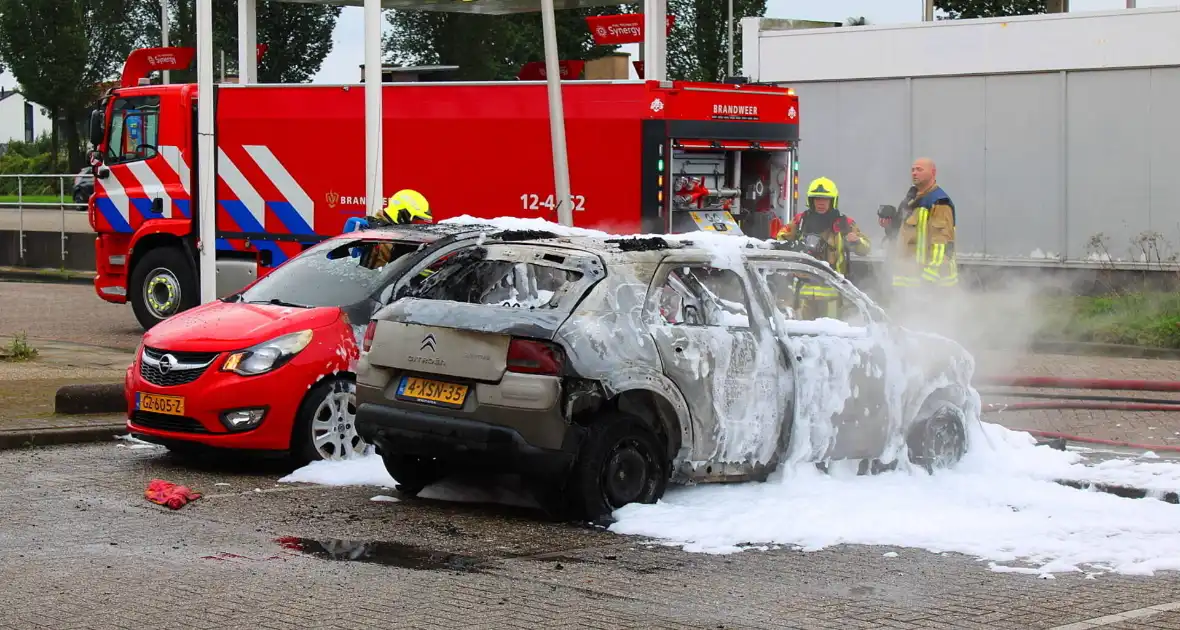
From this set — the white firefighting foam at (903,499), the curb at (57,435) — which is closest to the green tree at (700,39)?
the curb at (57,435)

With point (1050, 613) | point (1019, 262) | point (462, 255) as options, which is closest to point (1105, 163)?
point (1019, 262)

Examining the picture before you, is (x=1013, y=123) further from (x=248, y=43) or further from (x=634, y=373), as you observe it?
(x=634, y=373)

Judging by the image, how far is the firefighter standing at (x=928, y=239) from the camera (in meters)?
12.9

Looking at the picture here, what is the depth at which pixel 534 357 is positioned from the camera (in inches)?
326

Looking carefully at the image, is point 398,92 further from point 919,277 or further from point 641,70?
point 919,277

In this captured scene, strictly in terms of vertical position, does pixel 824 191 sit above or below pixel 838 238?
above

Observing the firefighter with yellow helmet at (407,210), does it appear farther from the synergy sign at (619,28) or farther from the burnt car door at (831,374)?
the synergy sign at (619,28)

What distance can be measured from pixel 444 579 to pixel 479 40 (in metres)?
28.5

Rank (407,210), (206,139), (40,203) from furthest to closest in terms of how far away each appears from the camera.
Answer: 1. (40,203)
2. (206,139)
3. (407,210)

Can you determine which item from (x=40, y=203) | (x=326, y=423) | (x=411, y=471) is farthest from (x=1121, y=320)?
(x=40, y=203)

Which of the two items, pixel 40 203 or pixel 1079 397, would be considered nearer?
pixel 1079 397

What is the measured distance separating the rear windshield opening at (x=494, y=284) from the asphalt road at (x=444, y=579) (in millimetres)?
1186

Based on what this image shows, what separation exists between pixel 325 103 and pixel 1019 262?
1010 centimetres

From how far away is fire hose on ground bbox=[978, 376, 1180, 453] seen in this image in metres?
13.2
